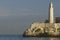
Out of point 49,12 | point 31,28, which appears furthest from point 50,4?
point 31,28

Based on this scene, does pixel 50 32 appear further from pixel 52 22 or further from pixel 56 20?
pixel 56 20

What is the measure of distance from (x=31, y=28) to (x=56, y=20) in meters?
13.5

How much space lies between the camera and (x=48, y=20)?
433 feet

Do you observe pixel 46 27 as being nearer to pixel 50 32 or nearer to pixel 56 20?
pixel 50 32

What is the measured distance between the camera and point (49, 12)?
13212 cm

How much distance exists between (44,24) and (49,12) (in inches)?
364

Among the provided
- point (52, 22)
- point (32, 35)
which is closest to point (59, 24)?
point (52, 22)

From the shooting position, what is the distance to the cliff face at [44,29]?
124m

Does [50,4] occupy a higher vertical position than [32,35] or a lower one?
higher

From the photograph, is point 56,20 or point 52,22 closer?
point 52,22

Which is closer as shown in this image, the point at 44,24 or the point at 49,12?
the point at 44,24

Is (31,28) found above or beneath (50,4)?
beneath

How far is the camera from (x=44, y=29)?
4929 inches

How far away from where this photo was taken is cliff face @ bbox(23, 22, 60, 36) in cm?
12394
